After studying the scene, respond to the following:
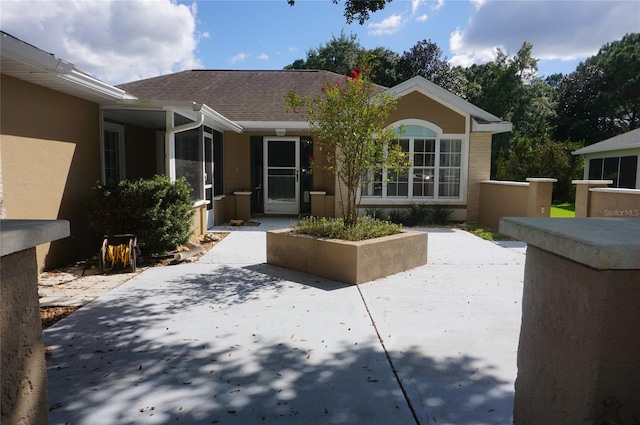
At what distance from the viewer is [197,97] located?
15.0m

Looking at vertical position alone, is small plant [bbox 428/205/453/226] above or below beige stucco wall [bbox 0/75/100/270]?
below

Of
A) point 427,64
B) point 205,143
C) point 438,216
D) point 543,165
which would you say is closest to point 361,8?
point 205,143

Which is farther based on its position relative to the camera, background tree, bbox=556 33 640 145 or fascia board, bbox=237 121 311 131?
background tree, bbox=556 33 640 145

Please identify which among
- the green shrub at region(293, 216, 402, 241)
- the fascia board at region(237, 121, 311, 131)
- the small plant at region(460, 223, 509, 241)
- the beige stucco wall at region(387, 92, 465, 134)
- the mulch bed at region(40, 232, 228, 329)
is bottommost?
the mulch bed at region(40, 232, 228, 329)

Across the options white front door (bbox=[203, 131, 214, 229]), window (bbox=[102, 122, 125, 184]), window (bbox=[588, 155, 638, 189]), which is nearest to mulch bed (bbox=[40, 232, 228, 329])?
white front door (bbox=[203, 131, 214, 229])

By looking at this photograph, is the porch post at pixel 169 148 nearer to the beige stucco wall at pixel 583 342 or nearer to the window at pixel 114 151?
the window at pixel 114 151

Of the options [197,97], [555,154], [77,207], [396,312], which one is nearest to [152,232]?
[77,207]

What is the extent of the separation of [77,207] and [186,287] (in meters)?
2.96

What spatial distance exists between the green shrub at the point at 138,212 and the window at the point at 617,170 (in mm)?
19573

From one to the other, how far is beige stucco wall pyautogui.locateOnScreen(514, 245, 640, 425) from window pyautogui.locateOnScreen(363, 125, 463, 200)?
10.9 metres

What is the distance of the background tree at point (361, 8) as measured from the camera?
7312 mm

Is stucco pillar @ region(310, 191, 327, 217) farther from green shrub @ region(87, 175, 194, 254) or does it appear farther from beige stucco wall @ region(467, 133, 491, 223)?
green shrub @ region(87, 175, 194, 254)

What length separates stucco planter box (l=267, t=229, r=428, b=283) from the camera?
623 centimetres

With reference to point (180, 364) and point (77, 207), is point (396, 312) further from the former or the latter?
point (77, 207)
